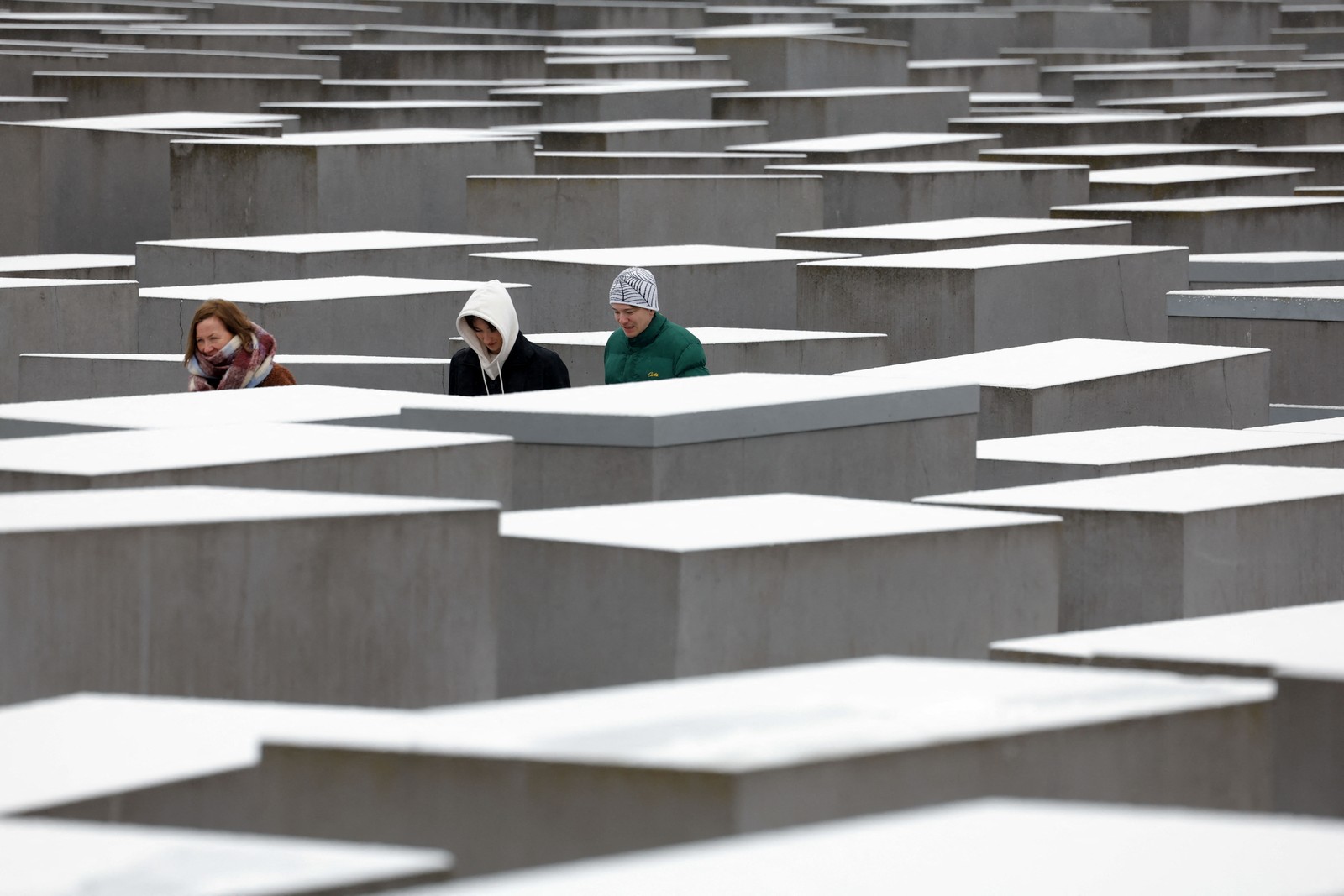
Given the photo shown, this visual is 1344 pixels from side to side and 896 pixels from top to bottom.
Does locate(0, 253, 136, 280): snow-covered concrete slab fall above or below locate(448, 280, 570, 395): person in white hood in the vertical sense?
above

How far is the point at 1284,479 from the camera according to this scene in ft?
24.9

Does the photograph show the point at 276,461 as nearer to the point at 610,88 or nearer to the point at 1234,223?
the point at 1234,223

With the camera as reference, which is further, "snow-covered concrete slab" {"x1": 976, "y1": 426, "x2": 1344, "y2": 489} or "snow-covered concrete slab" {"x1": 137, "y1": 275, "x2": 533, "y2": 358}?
"snow-covered concrete slab" {"x1": 137, "y1": 275, "x2": 533, "y2": 358}

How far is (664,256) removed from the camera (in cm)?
1323

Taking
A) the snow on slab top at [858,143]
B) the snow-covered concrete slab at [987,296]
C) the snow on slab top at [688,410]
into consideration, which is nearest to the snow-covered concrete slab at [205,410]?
the snow on slab top at [688,410]

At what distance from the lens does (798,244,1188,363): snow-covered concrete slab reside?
1202 centimetres

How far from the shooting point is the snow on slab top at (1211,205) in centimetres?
1577

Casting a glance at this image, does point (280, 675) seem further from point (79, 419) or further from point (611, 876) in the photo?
point (611, 876)

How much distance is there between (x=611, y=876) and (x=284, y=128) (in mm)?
17281

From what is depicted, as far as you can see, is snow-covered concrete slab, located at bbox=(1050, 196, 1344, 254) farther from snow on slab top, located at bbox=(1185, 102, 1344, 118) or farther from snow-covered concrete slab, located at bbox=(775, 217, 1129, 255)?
snow on slab top, located at bbox=(1185, 102, 1344, 118)

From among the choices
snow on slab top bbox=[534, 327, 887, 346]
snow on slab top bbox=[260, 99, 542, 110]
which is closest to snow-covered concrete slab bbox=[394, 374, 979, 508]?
snow on slab top bbox=[534, 327, 887, 346]

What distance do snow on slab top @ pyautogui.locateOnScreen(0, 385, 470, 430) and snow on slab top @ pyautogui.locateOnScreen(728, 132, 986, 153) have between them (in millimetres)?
11155

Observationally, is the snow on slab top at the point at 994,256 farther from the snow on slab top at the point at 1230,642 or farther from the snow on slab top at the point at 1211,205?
the snow on slab top at the point at 1230,642

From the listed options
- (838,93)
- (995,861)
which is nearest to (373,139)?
(838,93)
